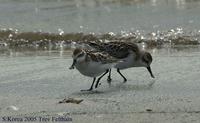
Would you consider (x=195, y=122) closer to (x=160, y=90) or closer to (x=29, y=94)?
(x=160, y=90)

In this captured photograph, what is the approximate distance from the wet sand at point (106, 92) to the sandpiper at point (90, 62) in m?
0.25

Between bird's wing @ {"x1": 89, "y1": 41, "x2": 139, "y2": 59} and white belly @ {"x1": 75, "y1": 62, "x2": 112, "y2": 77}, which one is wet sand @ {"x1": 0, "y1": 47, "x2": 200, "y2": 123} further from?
bird's wing @ {"x1": 89, "y1": 41, "x2": 139, "y2": 59}

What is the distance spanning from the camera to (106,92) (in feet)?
23.0

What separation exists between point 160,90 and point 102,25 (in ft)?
29.9

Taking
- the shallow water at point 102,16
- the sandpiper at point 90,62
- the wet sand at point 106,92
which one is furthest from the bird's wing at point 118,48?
the shallow water at point 102,16

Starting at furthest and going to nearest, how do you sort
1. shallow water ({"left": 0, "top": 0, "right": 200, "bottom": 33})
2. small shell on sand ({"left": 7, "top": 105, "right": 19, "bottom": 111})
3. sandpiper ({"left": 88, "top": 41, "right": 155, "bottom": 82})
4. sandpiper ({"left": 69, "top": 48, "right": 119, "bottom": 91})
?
shallow water ({"left": 0, "top": 0, "right": 200, "bottom": 33}) < sandpiper ({"left": 88, "top": 41, "right": 155, "bottom": 82}) < sandpiper ({"left": 69, "top": 48, "right": 119, "bottom": 91}) < small shell on sand ({"left": 7, "top": 105, "right": 19, "bottom": 111})

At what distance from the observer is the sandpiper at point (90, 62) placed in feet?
22.9

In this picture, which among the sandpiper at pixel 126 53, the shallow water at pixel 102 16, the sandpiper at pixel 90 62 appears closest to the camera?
the sandpiper at pixel 90 62

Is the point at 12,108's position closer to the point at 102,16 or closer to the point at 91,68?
the point at 91,68

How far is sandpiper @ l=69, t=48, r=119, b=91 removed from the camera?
697 cm

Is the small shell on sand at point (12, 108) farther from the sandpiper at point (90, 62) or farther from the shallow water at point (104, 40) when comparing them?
the sandpiper at point (90, 62)

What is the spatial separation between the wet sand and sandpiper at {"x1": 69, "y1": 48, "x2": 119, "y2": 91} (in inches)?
9.7

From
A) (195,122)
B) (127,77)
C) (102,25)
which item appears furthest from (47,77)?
(102,25)

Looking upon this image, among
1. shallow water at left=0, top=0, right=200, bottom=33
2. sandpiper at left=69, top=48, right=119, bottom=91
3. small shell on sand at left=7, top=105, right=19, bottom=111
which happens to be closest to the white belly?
sandpiper at left=69, top=48, right=119, bottom=91
